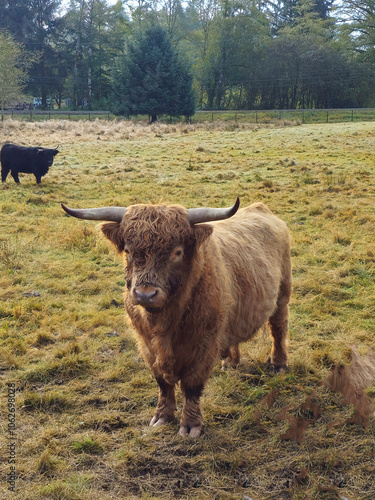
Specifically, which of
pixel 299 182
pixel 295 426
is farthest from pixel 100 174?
pixel 295 426

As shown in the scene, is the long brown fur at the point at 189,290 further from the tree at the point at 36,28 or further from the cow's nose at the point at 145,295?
the tree at the point at 36,28

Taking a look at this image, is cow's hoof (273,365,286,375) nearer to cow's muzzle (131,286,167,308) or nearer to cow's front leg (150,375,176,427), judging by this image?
cow's front leg (150,375,176,427)

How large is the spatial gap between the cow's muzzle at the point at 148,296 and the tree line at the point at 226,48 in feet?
131

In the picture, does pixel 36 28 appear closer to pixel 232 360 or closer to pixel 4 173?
pixel 4 173

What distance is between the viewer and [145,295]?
9.97ft

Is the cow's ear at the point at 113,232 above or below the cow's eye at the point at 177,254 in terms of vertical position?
above

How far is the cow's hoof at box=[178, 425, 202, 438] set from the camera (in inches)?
146

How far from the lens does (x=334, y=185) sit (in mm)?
12766

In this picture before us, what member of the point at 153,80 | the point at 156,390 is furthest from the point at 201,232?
the point at 153,80

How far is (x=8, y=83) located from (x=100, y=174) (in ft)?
82.5

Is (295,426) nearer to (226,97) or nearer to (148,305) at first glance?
(148,305)

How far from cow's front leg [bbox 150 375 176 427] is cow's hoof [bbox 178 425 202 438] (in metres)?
0.18

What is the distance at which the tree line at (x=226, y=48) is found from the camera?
47219mm

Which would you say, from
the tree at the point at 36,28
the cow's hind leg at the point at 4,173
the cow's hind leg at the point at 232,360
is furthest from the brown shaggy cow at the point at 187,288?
the tree at the point at 36,28
